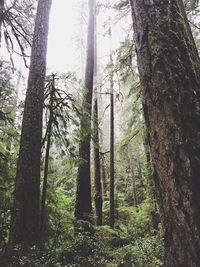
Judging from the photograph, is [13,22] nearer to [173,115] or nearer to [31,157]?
[31,157]

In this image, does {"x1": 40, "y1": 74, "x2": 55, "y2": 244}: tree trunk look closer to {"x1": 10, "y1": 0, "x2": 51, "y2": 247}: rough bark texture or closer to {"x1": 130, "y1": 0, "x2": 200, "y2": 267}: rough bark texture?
{"x1": 10, "y1": 0, "x2": 51, "y2": 247}: rough bark texture

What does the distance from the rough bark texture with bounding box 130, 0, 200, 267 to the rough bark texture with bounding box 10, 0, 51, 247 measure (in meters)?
4.66

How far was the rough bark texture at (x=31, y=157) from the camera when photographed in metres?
5.90

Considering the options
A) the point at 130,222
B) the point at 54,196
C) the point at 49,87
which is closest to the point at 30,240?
the point at 54,196

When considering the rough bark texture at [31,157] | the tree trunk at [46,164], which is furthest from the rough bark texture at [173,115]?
the tree trunk at [46,164]

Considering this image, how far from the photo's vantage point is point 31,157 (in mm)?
6359

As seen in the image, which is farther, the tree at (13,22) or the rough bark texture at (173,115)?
the tree at (13,22)

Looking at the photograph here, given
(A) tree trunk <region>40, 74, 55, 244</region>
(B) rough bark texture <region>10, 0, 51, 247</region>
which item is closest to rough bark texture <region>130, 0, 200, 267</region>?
(B) rough bark texture <region>10, 0, 51, 247</region>

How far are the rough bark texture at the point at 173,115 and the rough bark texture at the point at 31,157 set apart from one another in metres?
4.66

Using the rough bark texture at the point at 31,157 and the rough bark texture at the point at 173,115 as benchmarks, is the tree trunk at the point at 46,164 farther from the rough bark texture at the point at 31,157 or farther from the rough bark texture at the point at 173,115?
the rough bark texture at the point at 173,115

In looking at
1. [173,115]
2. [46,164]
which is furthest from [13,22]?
[173,115]

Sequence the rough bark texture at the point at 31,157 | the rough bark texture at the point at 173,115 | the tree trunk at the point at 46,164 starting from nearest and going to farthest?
the rough bark texture at the point at 173,115 → the rough bark texture at the point at 31,157 → the tree trunk at the point at 46,164

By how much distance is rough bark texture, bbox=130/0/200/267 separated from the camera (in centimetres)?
166

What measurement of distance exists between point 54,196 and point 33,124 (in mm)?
2178
